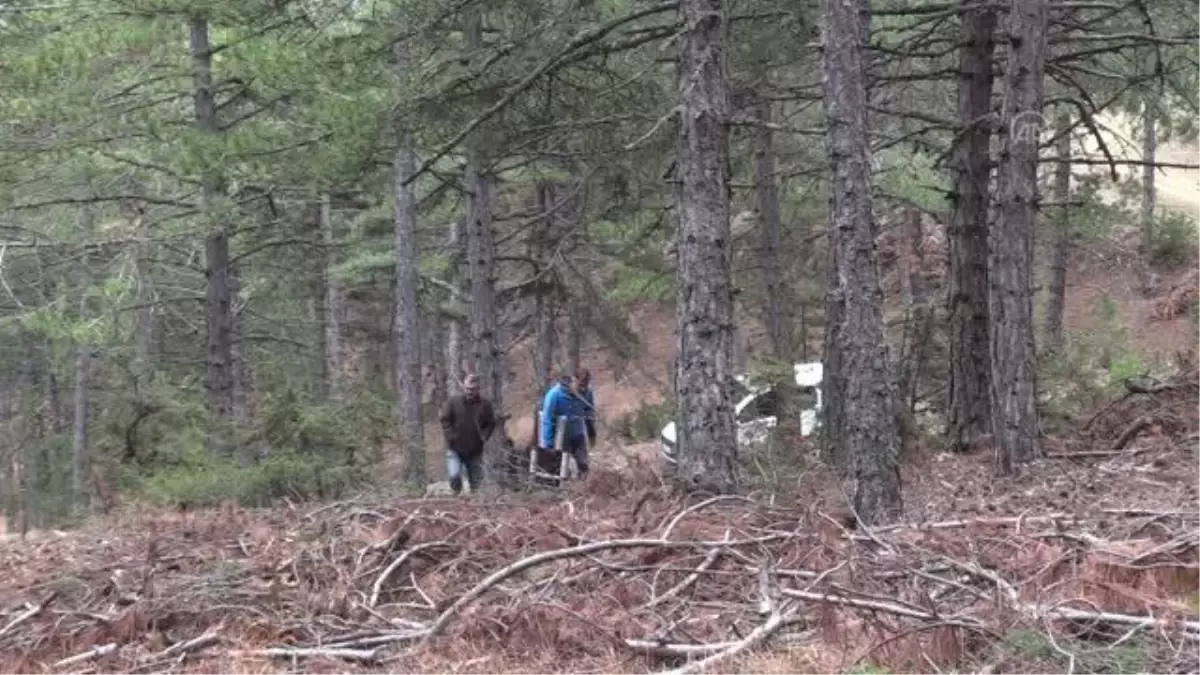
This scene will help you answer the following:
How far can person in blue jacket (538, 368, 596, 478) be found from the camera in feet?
46.3

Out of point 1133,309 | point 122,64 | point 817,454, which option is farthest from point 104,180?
point 1133,309

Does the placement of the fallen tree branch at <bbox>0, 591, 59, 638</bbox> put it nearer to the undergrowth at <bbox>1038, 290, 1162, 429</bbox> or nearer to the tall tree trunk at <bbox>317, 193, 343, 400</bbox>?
the undergrowth at <bbox>1038, 290, 1162, 429</bbox>

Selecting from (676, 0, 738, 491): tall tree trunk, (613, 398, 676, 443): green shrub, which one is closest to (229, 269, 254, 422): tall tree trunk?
(613, 398, 676, 443): green shrub

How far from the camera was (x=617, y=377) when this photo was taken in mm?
23125

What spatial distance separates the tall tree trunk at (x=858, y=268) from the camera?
309 inches

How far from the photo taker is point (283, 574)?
709 centimetres

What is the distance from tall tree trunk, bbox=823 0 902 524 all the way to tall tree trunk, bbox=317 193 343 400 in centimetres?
1419

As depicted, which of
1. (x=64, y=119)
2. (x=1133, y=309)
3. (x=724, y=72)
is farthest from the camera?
(x=1133, y=309)

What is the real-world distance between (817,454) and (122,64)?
32.0ft

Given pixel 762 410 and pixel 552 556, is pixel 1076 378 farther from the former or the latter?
pixel 552 556

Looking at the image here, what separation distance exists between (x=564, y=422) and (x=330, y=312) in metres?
15.2

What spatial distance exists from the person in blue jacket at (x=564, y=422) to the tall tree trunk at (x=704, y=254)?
15.8 ft

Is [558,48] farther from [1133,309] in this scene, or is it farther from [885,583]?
[1133,309]

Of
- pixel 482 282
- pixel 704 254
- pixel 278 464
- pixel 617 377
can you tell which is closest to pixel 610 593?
pixel 704 254
